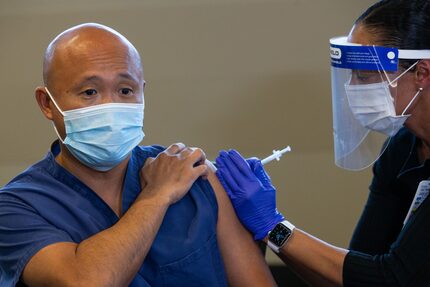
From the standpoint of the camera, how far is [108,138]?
1.59m

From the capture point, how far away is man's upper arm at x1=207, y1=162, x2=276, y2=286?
5.70 feet

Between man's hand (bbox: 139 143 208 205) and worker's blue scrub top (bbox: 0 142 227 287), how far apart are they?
0.05 meters

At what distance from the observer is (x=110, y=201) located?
67.2 inches

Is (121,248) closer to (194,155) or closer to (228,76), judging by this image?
(194,155)

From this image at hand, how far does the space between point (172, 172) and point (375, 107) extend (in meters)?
0.61

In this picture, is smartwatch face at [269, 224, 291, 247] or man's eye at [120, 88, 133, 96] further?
smartwatch face at [269, 224, 291, 247]

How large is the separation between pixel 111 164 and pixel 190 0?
1.31 metres

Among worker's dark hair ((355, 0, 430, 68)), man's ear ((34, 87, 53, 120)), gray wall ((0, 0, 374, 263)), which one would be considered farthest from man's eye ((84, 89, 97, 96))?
gray wall ((0, 0, 374, 263))

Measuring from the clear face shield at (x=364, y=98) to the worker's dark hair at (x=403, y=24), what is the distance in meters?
0.03

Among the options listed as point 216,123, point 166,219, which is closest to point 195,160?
point 166,219

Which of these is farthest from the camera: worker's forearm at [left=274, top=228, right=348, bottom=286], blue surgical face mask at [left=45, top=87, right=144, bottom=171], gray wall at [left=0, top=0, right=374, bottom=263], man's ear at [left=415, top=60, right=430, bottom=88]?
gray wall at [left=0, top=0, right=374, bottom=263]

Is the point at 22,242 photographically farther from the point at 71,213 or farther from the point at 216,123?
the point at 216,123

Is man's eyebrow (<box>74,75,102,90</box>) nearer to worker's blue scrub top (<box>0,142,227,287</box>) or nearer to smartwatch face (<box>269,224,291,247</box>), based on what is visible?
worker's blue scrub top (<box>0,142,227,287</box>)

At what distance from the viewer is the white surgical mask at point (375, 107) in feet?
5.78
